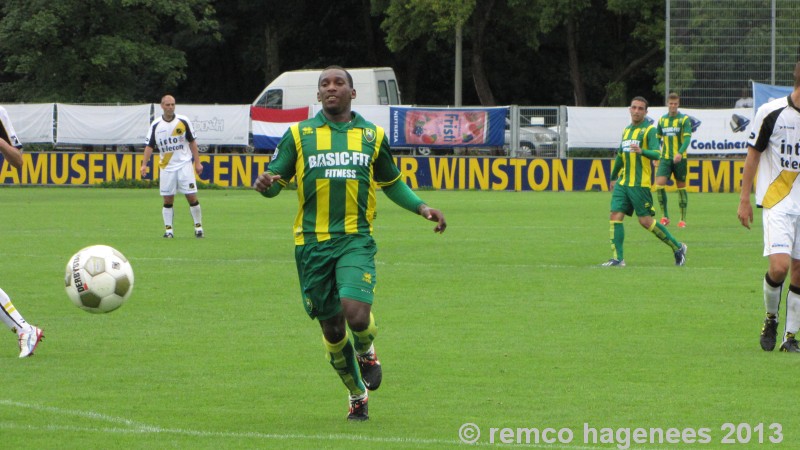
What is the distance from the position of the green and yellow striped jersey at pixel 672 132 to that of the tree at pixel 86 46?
29643 mm

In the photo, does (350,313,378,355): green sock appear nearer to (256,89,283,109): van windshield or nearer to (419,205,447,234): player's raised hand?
(419,205,447,234): player's raised hand

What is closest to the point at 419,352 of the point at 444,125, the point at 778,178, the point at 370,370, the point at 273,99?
the point at 370,370

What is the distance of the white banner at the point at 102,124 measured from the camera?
39.0 metres

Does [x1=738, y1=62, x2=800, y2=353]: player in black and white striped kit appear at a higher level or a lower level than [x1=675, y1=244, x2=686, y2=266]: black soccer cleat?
higher

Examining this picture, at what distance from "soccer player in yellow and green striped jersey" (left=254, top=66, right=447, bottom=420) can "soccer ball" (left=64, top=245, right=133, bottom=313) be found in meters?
2.19

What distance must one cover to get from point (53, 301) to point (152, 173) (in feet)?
83.0

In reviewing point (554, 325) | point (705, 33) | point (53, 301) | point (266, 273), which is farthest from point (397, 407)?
point (705, 33)

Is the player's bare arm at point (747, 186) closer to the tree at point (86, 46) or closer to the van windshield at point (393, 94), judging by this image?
the van windshield at point (393, 94)

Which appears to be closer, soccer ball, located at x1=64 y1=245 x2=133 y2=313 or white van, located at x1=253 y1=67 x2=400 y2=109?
soccer ball, located at x1=64 y1=245 x2=133 y2=313

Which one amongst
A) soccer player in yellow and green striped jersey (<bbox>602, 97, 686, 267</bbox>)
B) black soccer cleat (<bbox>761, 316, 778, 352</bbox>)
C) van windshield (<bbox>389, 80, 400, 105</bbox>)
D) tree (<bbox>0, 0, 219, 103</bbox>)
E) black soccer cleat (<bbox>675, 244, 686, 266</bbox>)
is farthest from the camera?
tree (<bbox>0, 0, 219, 103</bbox>)

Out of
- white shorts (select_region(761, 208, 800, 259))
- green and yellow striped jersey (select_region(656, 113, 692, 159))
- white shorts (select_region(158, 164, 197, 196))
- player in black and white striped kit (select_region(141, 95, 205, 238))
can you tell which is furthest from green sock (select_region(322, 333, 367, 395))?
green and yellow striped jersey (select_region(656, 113, 692, 159))

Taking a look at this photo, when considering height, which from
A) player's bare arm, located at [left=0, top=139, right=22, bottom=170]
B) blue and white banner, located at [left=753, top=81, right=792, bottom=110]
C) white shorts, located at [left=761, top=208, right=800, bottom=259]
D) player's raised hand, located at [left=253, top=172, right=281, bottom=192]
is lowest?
white shorts, located at [left=761, top=208, right=800, bottom=259]

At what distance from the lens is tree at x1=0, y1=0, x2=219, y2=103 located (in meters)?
50.1

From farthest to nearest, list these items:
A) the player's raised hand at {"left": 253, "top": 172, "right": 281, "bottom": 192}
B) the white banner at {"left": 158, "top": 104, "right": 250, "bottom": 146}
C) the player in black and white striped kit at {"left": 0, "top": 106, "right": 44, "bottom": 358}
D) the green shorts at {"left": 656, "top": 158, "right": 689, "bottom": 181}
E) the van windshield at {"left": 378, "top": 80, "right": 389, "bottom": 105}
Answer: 1. the van windshield at {"left": 378, "top": 80, "right": 389, "bottom": 105}
2. the white banner at {"left": 158, "top": 104, "right": 250, "bottom": 146}
3. the green shorts at {"left": 656, "top": 158, "right": 689, "bottom": 181}
4. the player in black and white striped kit at {"left": 0, "top": 106, "right": 44, "bottom": 358}
5. the player's raised hand at {"left": 253, "top": 172, "right": 281, "bottom": 192}
